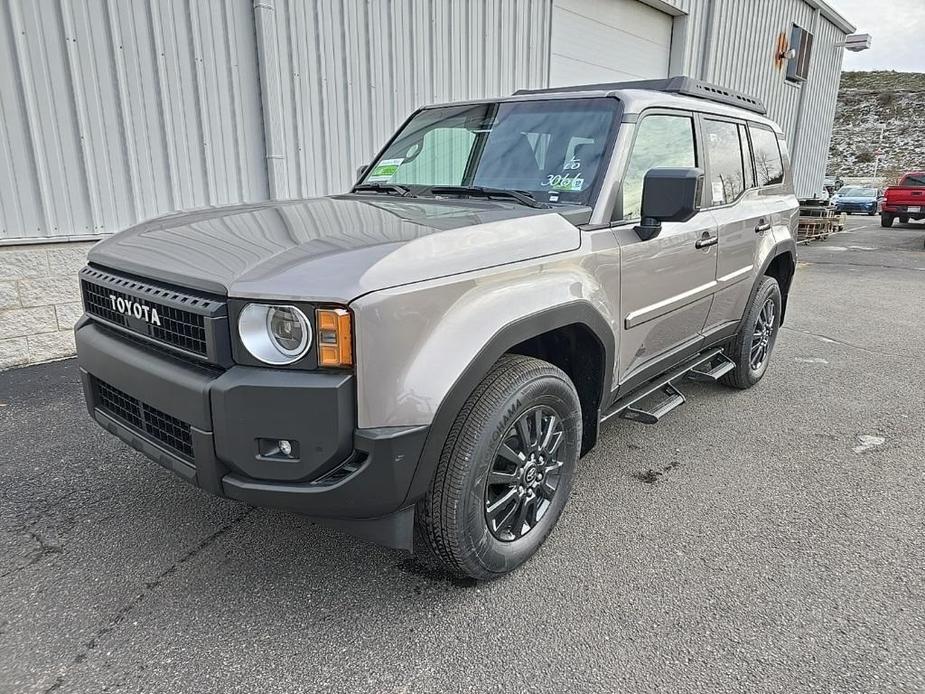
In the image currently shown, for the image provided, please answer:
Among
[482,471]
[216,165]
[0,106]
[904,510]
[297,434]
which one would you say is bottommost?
[904,510]

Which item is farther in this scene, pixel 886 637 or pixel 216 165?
pixel 216 165

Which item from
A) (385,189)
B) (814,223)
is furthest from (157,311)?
(814,223)

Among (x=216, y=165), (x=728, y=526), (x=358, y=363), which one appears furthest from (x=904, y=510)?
(x=216, y=165)

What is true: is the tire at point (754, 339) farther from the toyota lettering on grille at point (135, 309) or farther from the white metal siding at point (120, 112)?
the white metal siding at point (120, 112)

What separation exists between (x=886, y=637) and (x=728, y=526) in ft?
2.65

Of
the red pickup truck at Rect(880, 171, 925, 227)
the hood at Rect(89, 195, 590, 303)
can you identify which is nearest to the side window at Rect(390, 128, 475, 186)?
the hood at Rect(89, 195, 590, 303)

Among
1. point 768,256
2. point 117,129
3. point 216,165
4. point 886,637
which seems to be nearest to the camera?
point 886,637

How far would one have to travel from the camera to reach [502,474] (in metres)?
2.47

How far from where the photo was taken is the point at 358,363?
1907mm

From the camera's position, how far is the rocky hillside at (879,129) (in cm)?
6062

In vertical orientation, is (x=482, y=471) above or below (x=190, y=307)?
below

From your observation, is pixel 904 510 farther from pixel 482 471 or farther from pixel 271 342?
pixel 271 342

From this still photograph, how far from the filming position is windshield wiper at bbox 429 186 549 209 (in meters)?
2.90

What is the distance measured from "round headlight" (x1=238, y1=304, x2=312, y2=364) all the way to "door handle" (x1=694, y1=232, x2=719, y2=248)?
243 cm
